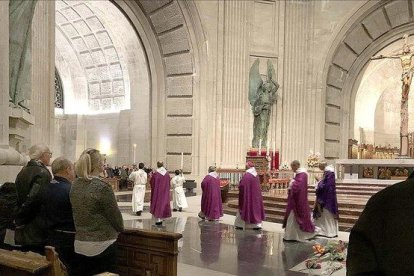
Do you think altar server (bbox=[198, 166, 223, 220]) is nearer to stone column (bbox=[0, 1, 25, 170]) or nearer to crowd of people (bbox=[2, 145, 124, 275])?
stone column (bbox=[0, 1, 25, 170])

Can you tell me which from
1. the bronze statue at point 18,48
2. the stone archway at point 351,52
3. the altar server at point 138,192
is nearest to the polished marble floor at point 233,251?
the altar server at point 138,192

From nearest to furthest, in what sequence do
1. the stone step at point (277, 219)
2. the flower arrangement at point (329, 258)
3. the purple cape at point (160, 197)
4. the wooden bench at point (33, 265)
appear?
the wooden bench at point (33, 265)
the flower arrangement at point (329, 258)
the stone step at point (277, 219)
the purple cape at point (160, 197)

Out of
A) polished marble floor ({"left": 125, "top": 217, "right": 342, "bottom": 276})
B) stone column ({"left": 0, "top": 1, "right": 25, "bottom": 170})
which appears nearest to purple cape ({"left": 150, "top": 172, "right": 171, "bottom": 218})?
polished marble floor ({"left": 125, "top": 217, "right": 342, "bottom": 276})

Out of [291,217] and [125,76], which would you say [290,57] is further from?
[291,217]

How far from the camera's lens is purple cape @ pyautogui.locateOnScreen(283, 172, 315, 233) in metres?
8.36

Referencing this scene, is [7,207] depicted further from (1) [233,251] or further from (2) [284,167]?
(2) [284,167]

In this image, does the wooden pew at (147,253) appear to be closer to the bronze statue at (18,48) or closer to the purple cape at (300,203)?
the bronze statue at (18,48)

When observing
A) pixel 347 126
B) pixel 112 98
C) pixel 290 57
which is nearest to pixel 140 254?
pixel 290 57

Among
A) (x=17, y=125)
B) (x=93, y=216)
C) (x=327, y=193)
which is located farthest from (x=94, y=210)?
(x=327, y=193)

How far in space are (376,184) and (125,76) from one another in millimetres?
12100

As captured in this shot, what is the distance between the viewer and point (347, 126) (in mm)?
21906

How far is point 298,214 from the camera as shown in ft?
27.6

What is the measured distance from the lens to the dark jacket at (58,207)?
3.46 m

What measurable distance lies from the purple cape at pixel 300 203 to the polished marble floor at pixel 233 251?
1.18 ft
